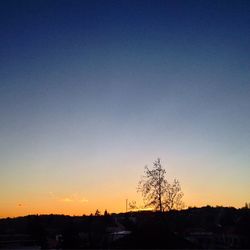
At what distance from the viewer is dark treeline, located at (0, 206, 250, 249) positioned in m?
27.6

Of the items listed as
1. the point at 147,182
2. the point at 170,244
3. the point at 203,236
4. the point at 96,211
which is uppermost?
the point at 96,211

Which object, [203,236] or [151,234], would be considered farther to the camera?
[203,236]

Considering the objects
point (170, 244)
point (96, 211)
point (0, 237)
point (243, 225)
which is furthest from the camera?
point (96, 211)

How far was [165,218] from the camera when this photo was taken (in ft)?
163

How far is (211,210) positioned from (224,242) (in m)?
50.9

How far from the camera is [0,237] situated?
Result: 86812 mm

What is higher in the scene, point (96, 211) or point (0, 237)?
point (96, 211)

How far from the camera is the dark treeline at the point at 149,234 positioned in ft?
90.5

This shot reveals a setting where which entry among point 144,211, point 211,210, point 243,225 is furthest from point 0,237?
point 211,210

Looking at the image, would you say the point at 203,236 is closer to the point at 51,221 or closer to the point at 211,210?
the point at 211,210

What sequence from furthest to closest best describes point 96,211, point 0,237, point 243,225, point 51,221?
point 96,211 < point 51,221 < point 0,237 < point 243,225

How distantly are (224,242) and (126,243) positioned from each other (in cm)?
4476

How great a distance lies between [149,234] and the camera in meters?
27.5

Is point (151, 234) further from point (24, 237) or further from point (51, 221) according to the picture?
point (51, 221)
